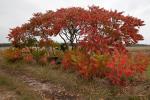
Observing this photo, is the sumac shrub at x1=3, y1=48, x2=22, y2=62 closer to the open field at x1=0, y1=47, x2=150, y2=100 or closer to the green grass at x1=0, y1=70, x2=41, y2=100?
the open field at x1=0, y1=47, x2=150, y2=100

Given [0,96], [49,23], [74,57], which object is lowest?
[0,96]

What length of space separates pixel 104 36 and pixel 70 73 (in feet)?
14.1

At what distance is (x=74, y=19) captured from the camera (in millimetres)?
25000

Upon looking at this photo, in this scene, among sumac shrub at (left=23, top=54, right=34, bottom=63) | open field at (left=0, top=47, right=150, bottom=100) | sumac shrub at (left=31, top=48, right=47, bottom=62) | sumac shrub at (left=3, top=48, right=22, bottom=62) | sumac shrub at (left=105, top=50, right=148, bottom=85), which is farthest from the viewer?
sumac shrub at (left=3, top=48, right=22, bottom=62)

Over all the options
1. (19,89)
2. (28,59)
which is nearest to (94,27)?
(28,59)

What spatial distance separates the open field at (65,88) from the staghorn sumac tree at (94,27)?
114 inches

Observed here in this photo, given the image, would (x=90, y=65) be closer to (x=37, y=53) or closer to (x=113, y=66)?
(x=113, y=66)

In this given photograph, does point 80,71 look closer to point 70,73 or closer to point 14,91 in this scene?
point 70,73

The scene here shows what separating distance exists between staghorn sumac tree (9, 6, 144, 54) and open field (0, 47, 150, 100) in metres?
2.89

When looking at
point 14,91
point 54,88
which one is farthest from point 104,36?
point 14,91

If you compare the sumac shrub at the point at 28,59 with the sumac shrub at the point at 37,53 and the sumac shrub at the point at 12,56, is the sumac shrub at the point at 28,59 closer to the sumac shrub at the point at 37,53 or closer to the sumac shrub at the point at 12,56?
the sumac shrub at the point at 37,53

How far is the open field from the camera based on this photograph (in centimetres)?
1430

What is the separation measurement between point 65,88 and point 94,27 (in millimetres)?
7814

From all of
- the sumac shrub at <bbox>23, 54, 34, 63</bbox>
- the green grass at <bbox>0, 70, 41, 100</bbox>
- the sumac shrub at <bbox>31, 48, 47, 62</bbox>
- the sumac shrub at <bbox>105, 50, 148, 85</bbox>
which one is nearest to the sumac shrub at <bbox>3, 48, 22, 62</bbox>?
the sumac shrub at <bbox>23, 54, 34, 63</bbox>
